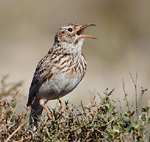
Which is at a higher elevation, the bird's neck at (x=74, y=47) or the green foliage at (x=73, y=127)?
the bird's neck at (x=74, y=47)

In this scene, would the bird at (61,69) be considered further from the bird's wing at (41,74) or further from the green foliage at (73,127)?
the green foliage at (73,127)

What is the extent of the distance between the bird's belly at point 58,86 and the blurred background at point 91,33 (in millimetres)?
6256

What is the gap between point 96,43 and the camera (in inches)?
642

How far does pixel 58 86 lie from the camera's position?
19.1 feet

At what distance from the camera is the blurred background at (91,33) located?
14125 millimetres

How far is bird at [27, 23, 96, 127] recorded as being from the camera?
5824mm

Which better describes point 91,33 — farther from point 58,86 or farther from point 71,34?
point 58,86

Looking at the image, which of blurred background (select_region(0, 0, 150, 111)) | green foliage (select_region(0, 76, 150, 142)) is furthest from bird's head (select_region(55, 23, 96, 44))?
blurred background (select_region(0, 0, 150, 111))

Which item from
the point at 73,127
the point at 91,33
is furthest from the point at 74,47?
the point at 91,33

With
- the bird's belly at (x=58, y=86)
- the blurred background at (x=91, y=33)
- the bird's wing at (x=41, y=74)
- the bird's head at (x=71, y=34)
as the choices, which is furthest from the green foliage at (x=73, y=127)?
the blurred background at (x=91, y=33)

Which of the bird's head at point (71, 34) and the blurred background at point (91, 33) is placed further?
the blurred background at point (91, 33)

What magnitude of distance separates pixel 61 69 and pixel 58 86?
0.77 ft

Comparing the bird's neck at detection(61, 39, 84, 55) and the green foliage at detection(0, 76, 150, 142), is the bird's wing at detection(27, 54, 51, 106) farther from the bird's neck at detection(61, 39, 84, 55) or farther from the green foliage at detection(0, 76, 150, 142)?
the green foliage at detection(0, 76, 150, 142)

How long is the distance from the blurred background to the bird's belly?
246 inches
